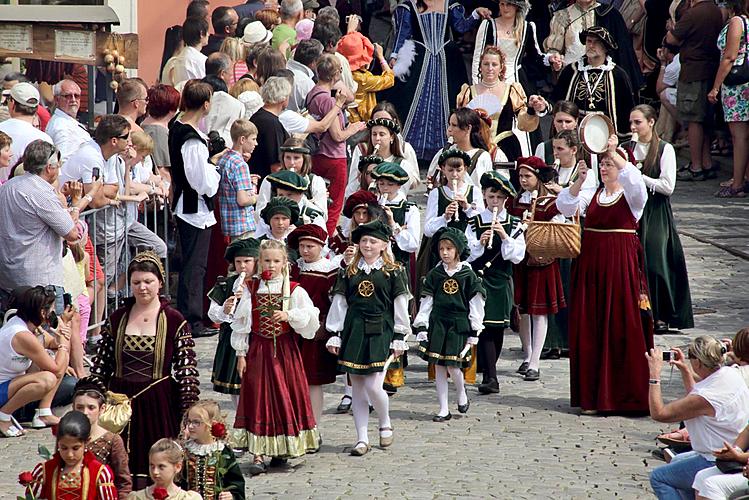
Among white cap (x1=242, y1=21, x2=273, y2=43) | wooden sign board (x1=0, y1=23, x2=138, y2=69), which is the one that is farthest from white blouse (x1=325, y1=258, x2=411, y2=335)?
white cap (x1=242, y1=21, x2=273, y2=43)

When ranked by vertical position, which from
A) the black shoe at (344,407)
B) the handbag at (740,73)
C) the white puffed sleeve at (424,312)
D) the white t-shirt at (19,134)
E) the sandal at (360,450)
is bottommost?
the sandal at (360,450)

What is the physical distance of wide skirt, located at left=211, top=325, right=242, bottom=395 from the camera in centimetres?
1049

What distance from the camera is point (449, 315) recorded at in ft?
37.0

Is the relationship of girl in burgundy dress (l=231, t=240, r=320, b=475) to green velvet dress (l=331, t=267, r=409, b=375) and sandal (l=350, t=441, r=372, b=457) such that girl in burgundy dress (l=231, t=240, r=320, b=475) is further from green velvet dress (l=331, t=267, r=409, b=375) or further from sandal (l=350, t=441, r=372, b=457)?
green velvet dress (l=331, t=267, r=409, b=375)

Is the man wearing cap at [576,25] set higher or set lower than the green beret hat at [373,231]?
higher

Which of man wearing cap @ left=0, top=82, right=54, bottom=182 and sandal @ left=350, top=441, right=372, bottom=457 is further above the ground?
man wearing cap @ left=0, top=82, right=54, bottom=182

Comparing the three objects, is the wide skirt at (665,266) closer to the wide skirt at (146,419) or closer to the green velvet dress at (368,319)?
the green velvet dress at (368,319)

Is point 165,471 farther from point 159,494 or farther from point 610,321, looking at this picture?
point 610,321

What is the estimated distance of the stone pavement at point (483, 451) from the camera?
31.4 ft

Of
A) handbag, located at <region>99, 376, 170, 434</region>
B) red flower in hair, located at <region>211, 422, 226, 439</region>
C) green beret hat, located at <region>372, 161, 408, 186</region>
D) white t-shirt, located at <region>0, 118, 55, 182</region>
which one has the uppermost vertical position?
white t-shirt, located at <region>0, 118, 55, 182</region>

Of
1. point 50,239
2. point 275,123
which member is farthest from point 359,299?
point 275,123

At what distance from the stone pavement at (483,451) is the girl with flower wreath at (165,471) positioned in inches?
61.3

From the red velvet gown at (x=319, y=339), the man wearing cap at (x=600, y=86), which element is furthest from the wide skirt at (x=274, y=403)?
the man wearing cap at (x=600, y=86)

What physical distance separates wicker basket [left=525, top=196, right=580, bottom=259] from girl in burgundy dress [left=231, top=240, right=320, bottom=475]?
2593 millimetres
